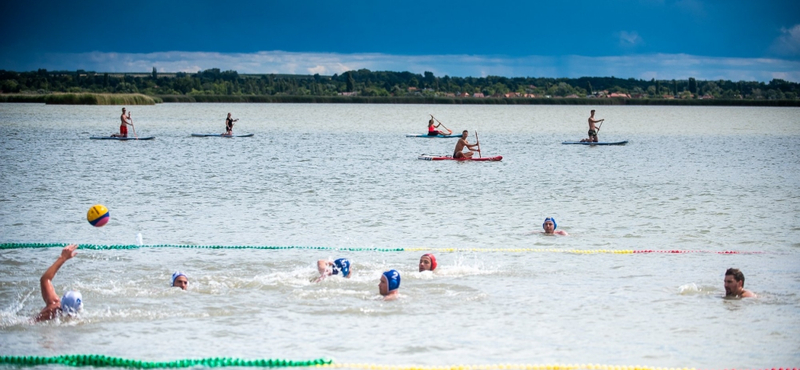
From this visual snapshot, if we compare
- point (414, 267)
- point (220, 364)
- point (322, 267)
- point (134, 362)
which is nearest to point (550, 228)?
point (414, 267)

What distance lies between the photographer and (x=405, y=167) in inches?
1359

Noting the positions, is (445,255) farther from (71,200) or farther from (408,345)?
(71,200)

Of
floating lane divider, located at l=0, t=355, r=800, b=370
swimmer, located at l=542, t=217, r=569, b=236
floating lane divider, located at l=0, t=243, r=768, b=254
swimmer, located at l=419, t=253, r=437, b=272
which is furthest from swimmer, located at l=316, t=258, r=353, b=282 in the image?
swimmer, located at l=542, t=217, r=569, b=236

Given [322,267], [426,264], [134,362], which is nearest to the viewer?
[134,362]

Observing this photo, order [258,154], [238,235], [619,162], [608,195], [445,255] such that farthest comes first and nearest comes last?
[258,154] < [619,162] < [608,195] < [238,235] < [445,255]

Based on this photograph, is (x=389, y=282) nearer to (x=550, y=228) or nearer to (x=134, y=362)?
(x=134, y=362)

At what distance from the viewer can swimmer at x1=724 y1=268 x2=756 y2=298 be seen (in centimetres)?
1205

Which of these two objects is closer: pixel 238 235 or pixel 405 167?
pixel 238 235

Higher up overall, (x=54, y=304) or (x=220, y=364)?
(x=54, y=304)

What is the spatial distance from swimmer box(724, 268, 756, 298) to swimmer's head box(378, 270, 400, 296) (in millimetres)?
4481

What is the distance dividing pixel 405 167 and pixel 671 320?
934 inches

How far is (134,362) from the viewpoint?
30.1 feet

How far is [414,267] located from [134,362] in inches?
232

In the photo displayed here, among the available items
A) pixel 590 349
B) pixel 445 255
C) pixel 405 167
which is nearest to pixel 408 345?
pixel 590 349
